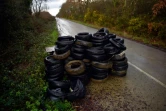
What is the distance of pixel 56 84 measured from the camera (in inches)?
197

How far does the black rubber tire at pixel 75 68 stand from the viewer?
5.41m

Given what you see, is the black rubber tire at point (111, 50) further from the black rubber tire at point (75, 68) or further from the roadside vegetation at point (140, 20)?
the roadside vegetation at point (140, 20)

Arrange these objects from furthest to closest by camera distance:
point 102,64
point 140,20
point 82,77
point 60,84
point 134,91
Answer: point 140,20 < point 102,64 < point 82,77 < point 134,91 < point 60,84

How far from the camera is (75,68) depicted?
5508 millimetres

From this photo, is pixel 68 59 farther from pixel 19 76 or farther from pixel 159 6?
pixel 159 6

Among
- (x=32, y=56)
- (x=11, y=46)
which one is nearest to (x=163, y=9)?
(x=32, y=56)

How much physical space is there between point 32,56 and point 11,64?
1.27 meters

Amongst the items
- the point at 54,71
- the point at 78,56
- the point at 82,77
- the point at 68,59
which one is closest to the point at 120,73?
the point at 82,77

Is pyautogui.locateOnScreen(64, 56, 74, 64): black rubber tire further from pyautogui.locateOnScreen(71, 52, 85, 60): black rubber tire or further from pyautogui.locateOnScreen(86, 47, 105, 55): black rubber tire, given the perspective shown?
pyautogui.locateOnScreen(86, 47, 105, 55): black rubber tire

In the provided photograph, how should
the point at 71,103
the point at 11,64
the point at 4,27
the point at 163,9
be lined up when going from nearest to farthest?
the point at 71,103 → the point at 11,64 → the point at 4,27 → the point at 163,9

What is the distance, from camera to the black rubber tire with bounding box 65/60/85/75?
17.8 feet

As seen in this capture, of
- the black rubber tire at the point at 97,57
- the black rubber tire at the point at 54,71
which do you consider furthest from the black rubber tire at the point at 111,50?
the black rubber tire at the point at 54,71

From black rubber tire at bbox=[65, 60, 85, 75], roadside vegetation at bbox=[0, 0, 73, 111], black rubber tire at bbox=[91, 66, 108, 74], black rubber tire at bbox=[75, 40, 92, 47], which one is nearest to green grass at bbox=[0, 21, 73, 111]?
roadside vegetation at bbox=[0, 0, 73, 111]

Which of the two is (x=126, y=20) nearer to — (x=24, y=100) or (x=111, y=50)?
(x=111, y=50)
